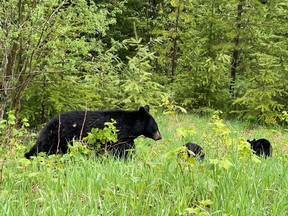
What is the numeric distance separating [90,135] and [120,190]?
60.6 inches

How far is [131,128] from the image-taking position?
5.89 m

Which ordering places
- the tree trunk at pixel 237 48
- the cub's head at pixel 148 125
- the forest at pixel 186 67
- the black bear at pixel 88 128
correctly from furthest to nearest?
the tree trunk at pixel 237 48 < the forest at pixel 186 67 < the cub's head at pixel 148 125 < the black bear at pixel 88 128

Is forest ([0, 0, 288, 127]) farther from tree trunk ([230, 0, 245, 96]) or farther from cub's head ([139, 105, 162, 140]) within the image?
cub's head ([139, 105, 162, 140])

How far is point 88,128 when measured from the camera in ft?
18.7

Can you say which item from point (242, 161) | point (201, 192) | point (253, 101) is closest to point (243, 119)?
point (253, 101)

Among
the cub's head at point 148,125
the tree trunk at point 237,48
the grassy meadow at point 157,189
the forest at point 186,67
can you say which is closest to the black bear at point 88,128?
the cub's head at point 148,125

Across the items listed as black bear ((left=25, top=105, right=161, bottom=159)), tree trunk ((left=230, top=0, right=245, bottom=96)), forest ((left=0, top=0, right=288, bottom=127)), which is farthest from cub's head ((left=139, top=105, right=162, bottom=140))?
tree trunk ((left=230, top=0, right=245, bottom=96))

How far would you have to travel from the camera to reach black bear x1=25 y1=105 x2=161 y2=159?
5.45 meters

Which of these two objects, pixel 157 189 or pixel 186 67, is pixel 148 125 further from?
pixel 186 67

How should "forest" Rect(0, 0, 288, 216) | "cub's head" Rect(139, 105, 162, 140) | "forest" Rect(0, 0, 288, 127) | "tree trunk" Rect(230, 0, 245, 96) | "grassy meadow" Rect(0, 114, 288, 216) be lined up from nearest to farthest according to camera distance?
"grassy meadow" Rect(0, 114, 288, 216) < "forest" Rect(0, 0, 288, 216) < "cub's head" Rect(139, 105, 162, 140) < "forest" Rect(0, 0, 288, 127) < "tree trunk" Rect(230, 0, 245, 96)

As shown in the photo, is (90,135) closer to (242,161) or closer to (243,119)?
(242,161)

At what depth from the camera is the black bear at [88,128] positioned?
215 inches

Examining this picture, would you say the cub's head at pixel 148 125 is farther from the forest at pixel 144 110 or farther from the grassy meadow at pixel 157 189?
the grassy meadow at pixel 157 189

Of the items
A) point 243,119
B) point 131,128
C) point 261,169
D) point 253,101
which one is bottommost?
point 243,119
